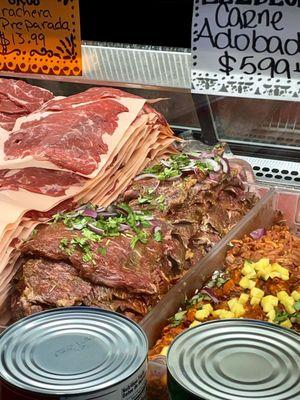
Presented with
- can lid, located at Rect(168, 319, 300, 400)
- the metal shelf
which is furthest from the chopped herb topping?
the metal shelf

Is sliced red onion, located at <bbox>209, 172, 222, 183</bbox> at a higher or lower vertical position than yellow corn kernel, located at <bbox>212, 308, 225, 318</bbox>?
higher

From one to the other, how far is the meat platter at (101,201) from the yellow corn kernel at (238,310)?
0.70ft

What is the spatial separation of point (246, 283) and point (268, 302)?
12 cm

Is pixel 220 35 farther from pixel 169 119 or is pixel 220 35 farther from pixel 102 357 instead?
pixel 102 357

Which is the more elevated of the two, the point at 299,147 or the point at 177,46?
the point at 177,46

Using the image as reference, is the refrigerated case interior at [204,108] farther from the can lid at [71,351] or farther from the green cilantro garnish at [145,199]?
the can lid at [71,351]

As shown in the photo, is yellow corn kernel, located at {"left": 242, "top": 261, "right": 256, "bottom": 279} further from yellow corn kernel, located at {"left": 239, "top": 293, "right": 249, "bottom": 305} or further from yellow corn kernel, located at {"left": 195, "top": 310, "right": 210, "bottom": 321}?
yellow corn kernel, located at {"left": 195, "top": 310, "right": 210, "bottom": 321}

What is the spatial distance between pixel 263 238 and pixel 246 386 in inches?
49.1

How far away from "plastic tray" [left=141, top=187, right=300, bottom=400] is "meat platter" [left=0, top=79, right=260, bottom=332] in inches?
1.5

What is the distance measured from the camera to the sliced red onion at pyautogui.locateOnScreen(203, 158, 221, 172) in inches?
96.3

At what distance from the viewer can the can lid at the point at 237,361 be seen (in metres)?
1.06

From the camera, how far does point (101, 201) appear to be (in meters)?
2.28

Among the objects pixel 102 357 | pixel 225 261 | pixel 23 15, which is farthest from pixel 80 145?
pixel 102 357

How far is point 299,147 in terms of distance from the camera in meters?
2.72
